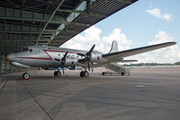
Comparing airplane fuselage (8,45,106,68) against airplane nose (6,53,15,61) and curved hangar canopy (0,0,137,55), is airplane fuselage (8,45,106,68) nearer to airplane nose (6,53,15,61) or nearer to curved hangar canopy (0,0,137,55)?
airplane nose (6,53,15,61)

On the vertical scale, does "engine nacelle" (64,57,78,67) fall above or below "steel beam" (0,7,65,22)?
below

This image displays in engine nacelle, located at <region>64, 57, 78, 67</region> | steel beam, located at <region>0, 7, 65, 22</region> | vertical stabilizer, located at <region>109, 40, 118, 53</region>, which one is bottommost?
engine nacelle, located at <region>64, 57, 78, 67</region>

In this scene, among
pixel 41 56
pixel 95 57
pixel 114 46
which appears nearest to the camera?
pixel 41 56

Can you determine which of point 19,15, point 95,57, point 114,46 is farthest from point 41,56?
point 114,46

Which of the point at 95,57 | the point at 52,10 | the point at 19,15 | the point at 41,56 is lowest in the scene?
the point at 95,57

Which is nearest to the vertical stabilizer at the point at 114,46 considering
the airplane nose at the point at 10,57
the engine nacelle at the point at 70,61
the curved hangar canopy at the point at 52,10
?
the curved hangar canopy at the point at 52,10

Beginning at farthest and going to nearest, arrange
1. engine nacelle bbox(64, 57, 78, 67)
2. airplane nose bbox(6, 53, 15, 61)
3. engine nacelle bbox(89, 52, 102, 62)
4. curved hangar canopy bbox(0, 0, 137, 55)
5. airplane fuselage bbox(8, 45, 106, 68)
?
curved hangar canopy bbox(0, 0, 137, 55), engine nacelle bbox(64, 57, 78, 67), engine nacelle bbox(89, 52, 102, 62), airplane fuselage bbox(8, 45, 106, 68), airplane nose bbox(6, 53, 15, 61)

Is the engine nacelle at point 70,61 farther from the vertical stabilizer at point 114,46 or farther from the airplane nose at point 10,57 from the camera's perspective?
the vertical stabilizer at point 114,46

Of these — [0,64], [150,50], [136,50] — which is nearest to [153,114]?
[136,50]

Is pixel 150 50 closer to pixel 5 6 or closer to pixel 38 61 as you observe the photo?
pixel 38 61

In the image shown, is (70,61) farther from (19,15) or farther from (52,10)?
(19,15)

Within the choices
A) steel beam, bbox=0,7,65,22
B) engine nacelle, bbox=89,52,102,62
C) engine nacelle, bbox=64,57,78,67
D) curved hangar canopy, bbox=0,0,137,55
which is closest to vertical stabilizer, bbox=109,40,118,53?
curved hangar canopy, bbox=0,0,137,55

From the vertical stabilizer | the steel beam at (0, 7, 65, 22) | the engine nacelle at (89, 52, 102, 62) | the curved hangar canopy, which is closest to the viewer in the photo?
the engine nacelle at (89, 52, 102, 62)

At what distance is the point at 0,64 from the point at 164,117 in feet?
197
